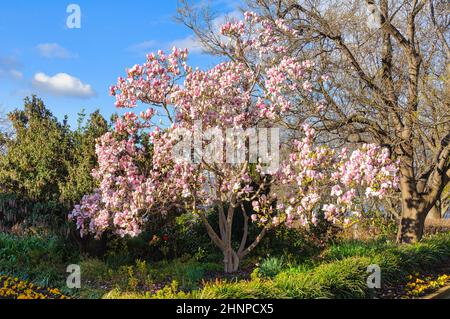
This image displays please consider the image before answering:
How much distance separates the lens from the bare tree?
12898mm

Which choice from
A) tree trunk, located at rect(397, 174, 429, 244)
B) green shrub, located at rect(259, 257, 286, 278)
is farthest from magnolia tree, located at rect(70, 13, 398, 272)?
tree trunk, located at rect(397, 174, 429, 244)

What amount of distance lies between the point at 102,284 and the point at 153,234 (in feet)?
9.31

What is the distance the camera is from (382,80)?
13781mm

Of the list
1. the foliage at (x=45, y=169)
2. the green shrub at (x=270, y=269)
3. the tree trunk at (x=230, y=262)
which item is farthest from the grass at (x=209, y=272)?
the foliage at (x=45, y=169)

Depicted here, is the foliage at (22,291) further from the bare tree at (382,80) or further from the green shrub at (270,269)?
the bare tree at (382,80)

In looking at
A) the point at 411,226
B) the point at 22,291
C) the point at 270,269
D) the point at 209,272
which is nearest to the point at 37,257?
the point at 22,291

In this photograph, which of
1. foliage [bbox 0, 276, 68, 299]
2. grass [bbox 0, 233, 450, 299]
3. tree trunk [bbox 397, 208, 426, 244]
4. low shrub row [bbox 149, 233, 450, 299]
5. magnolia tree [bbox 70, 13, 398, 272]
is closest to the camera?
low shrub row [bbox 149, 233, 450, 299]

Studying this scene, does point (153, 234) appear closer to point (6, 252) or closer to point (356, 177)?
point (6, 252)

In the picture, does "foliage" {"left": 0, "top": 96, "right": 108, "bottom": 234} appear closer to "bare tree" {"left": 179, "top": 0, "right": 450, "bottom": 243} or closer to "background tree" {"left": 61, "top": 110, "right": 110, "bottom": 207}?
"background tree" {"left": 61, "top": 110, "right": 110, "bottom": 207}

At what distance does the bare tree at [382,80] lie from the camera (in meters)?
12.9

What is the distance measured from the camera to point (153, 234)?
38.5ft

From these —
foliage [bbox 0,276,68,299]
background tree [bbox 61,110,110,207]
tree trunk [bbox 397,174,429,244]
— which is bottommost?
foliage [bbox 0,276,68,299]
